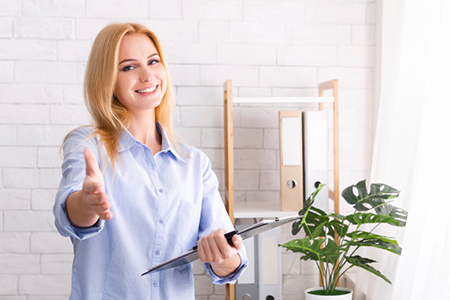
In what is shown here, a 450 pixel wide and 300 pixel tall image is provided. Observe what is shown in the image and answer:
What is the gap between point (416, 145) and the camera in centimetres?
169

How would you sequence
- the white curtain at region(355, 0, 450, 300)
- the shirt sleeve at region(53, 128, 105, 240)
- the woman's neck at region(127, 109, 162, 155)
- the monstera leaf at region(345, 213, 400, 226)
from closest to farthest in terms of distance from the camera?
the shirt sleeve at region(53, 128, 105, 240) → the woman's neck at region(127, 109, 162, 155) → the white curtain at region(355, 0, 450, 300) → the monstera leaf at region(345, 213, 400, 226)

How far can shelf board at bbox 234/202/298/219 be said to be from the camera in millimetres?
2037

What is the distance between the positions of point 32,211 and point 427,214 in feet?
5.46

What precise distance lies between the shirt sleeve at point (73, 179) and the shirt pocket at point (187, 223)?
0.26 m

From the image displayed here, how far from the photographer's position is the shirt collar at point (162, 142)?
4.06 feet

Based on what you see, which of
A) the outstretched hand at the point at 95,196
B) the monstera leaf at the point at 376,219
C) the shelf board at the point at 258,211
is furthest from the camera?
the shelf board at the point at 258,211

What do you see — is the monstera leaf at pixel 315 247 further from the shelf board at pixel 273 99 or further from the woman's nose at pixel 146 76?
the woman's nose at pixel 146 76

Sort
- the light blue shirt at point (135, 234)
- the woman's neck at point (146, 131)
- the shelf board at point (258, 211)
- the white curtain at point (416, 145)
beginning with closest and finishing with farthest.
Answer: the light blue shirt at point (135, 234) < the woman's neck at point (146, 131) < the white curtain at point (416, 145) < the shelf board at point (258, 211)

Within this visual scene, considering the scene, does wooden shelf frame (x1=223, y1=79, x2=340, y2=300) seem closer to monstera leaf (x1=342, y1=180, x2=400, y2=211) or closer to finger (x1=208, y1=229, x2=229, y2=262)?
monstera leaf (x1=342, y1=180, x2=400, y2=211)

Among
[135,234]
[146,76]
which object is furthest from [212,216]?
[146,76]

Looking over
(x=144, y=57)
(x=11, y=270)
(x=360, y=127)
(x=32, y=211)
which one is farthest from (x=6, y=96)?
(x=360, y=127)

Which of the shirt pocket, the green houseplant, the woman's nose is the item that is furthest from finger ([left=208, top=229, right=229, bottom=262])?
the green houseplant

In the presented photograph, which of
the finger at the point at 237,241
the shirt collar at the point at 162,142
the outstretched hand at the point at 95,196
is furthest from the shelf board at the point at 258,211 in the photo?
the outstretched hand at the point at 95,196

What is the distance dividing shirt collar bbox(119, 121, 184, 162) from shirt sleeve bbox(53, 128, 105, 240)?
8cm
